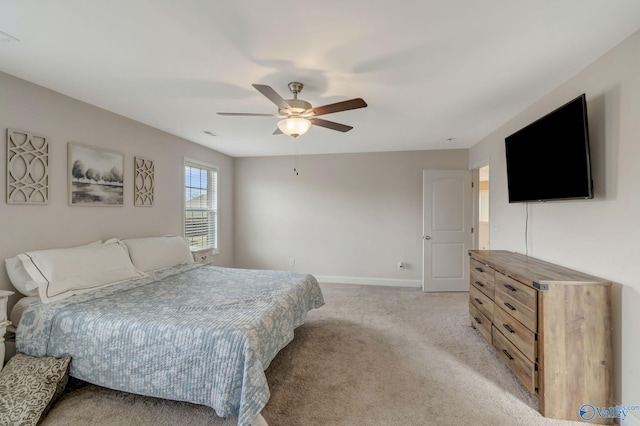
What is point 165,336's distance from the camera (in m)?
1.78

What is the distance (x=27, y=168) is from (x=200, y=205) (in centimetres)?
243

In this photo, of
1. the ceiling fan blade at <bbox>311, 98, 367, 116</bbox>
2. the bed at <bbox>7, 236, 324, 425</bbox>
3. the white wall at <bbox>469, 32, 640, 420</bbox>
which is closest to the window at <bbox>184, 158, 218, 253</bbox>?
the bed at <bbox>7, 236, 324, 425</bbox>

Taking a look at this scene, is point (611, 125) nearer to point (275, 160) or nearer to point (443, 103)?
point (443, 103)

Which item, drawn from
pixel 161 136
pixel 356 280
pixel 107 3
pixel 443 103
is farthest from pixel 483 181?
pixel 107 3

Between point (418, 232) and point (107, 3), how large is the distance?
4763 millimetres

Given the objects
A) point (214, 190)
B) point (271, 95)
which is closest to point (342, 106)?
point (271, 95)

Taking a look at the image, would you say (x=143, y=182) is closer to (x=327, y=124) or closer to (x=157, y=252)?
(x=157, y=252)

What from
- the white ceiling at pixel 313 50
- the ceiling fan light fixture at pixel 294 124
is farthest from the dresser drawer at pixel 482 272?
the ceiling fan light fixture at pixel 294 124

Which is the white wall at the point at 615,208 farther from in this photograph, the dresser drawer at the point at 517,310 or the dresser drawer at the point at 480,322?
the dresser drawer at the point at 480,322

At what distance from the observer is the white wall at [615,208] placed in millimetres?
1689

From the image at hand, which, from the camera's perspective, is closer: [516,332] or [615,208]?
[615,208]

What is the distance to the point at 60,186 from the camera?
8.68 feet

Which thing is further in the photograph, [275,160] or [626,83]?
[275,160]

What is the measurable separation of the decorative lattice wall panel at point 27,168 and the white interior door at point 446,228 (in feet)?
15.7
